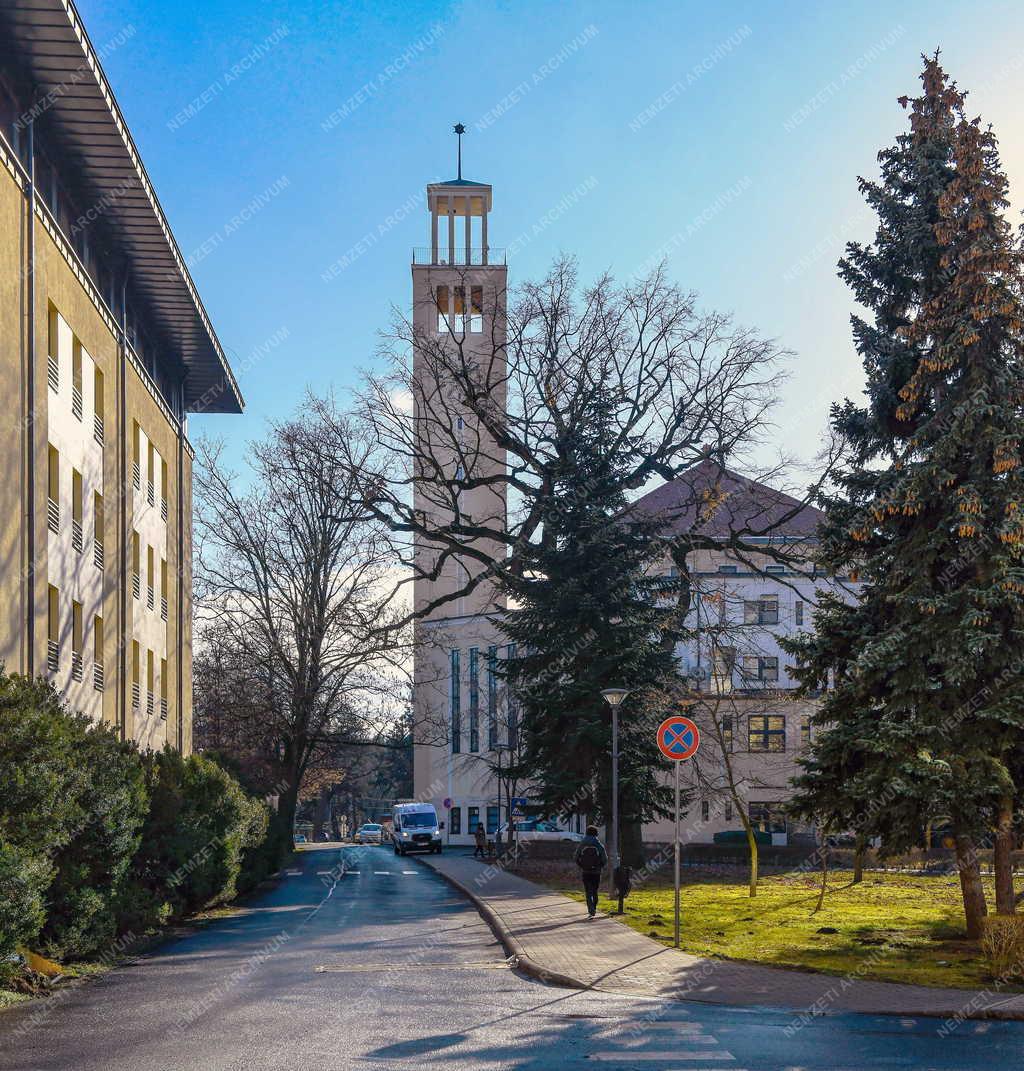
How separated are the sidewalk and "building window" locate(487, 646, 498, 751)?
18.1 metres

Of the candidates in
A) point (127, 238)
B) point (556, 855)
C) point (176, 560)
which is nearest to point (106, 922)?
point (127, 238)

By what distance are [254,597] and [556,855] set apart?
15.2m

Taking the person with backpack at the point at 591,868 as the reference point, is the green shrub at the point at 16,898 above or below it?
above

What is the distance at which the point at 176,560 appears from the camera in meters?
41.1

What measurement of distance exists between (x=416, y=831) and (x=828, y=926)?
46.6 metres

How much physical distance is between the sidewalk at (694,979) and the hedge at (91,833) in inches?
216

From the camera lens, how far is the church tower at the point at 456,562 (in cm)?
4356

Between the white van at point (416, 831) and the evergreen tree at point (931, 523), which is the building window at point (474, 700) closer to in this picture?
the white van at point (416, 831)

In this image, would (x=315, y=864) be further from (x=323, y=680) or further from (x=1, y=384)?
(x=1, y=384)

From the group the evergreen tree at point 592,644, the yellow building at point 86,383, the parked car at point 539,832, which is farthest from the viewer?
the parked car at point 539,832

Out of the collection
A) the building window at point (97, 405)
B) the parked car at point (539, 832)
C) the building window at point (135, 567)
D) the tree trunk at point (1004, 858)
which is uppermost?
the building window at point (97, 405)

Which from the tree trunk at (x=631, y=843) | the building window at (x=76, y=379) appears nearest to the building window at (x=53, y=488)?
the building window at (x=76, y=379)

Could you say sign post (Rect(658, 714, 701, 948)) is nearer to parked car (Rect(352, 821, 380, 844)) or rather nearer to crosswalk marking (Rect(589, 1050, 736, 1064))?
crosswalk marking (Rect(589, 1050, 736, 1064))

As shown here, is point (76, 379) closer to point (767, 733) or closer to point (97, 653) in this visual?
point (97, 653)
